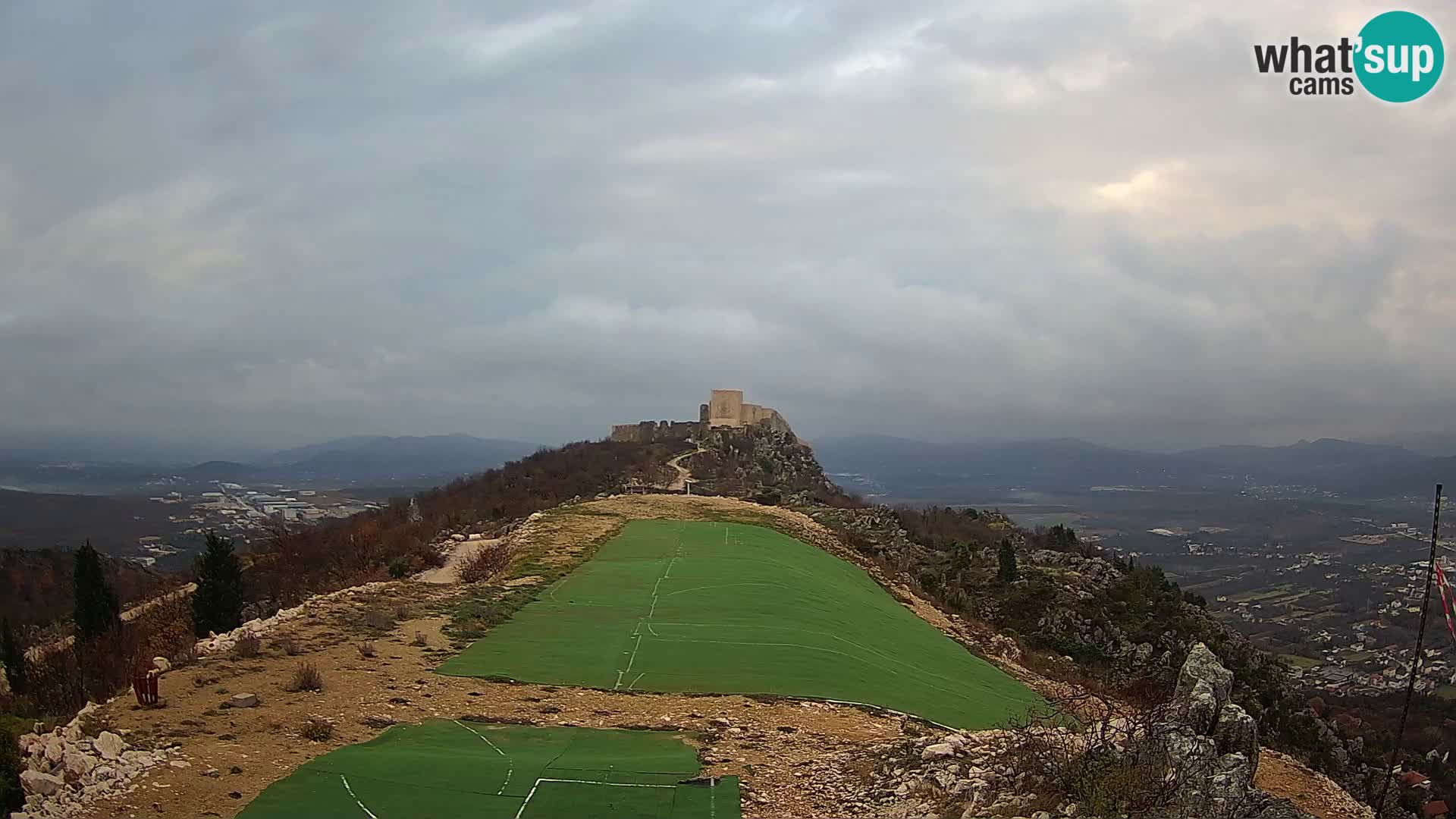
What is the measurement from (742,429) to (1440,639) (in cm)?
4884

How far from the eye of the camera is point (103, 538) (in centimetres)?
7012

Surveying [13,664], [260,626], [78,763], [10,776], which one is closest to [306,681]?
[78,763]

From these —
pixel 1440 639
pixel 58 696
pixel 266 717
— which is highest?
pixel 266 717

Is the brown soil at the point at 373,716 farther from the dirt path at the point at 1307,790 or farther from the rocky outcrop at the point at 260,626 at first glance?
the dirt path at the point at 1307,790

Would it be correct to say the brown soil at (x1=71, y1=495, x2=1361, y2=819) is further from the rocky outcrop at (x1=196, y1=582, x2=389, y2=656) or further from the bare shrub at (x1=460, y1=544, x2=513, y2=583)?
the bare shrub at (x1=460, y1=544, x2=513, y2=583)

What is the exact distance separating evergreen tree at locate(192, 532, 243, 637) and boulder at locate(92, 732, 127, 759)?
620 inches

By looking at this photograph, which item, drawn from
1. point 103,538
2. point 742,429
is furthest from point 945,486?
point 103,538

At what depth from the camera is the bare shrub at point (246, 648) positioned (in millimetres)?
13172

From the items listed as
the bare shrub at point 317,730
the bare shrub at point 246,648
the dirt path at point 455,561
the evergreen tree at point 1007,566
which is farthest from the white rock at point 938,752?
the evergreen tree at point 1007,566

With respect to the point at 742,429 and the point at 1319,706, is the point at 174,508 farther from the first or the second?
the point at 1319,706

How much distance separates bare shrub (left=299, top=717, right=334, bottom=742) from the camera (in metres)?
9.95

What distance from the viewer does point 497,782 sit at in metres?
9.05

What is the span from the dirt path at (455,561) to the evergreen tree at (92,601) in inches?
348

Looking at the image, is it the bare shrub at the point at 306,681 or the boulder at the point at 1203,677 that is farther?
the bare shrub at the point at 306,681
